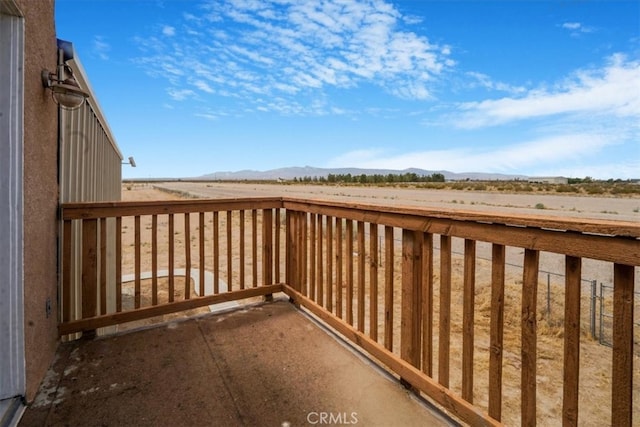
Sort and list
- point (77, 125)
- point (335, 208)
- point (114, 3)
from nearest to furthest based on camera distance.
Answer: point (335, 208) → point (77, 125) → point (114, 3)

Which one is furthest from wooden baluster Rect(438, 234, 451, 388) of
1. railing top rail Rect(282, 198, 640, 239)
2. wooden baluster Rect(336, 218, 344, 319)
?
wooden baluster Rect(336, 218, 344, 319)

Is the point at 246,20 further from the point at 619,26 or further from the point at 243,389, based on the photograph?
the point at 619,26

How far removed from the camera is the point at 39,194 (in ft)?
6.17

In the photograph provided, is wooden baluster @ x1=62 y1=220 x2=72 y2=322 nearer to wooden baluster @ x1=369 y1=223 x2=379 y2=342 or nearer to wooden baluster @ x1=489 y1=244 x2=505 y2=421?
wooden baluster @ x1=369 y1=223 x2=379 y2=342

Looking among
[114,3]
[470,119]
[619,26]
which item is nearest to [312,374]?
[114,3]

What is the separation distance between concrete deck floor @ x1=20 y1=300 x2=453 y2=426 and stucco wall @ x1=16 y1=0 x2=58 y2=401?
22 centimetres

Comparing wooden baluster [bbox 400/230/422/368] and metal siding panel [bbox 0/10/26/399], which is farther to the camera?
wooden baluster [bbox 400/230/422/368]

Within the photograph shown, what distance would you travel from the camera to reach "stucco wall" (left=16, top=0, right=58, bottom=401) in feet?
5.57

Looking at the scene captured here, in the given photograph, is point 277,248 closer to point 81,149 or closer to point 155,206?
point 155,206

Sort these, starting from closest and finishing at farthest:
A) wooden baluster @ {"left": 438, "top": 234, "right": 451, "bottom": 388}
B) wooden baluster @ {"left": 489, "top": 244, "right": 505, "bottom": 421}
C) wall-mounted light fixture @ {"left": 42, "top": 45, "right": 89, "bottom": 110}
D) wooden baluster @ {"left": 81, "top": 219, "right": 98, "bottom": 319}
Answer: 1. wooden baluster @ {"left": 489, "top": 244, "right": 505, "bottom": 421}
2. wooden baluster @ {"left": 438, "top": 234, "right": 451, "bottom": 388}
3. wall-mounted light fixture @ {"left": 42, "top": 45, "right": 89, "bottom": 110}
4. wooden baluster @ {"left": 81, "top": 219, "right": 98, "bottom": 319}

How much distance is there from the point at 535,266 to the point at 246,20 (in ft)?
22.4

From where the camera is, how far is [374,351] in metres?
2.09

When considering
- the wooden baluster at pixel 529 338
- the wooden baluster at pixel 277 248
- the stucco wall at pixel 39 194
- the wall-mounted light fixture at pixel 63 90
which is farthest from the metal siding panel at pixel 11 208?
the wooden baluster at pixel 529 338

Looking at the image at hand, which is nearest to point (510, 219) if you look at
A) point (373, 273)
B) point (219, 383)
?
point (373, 273)
